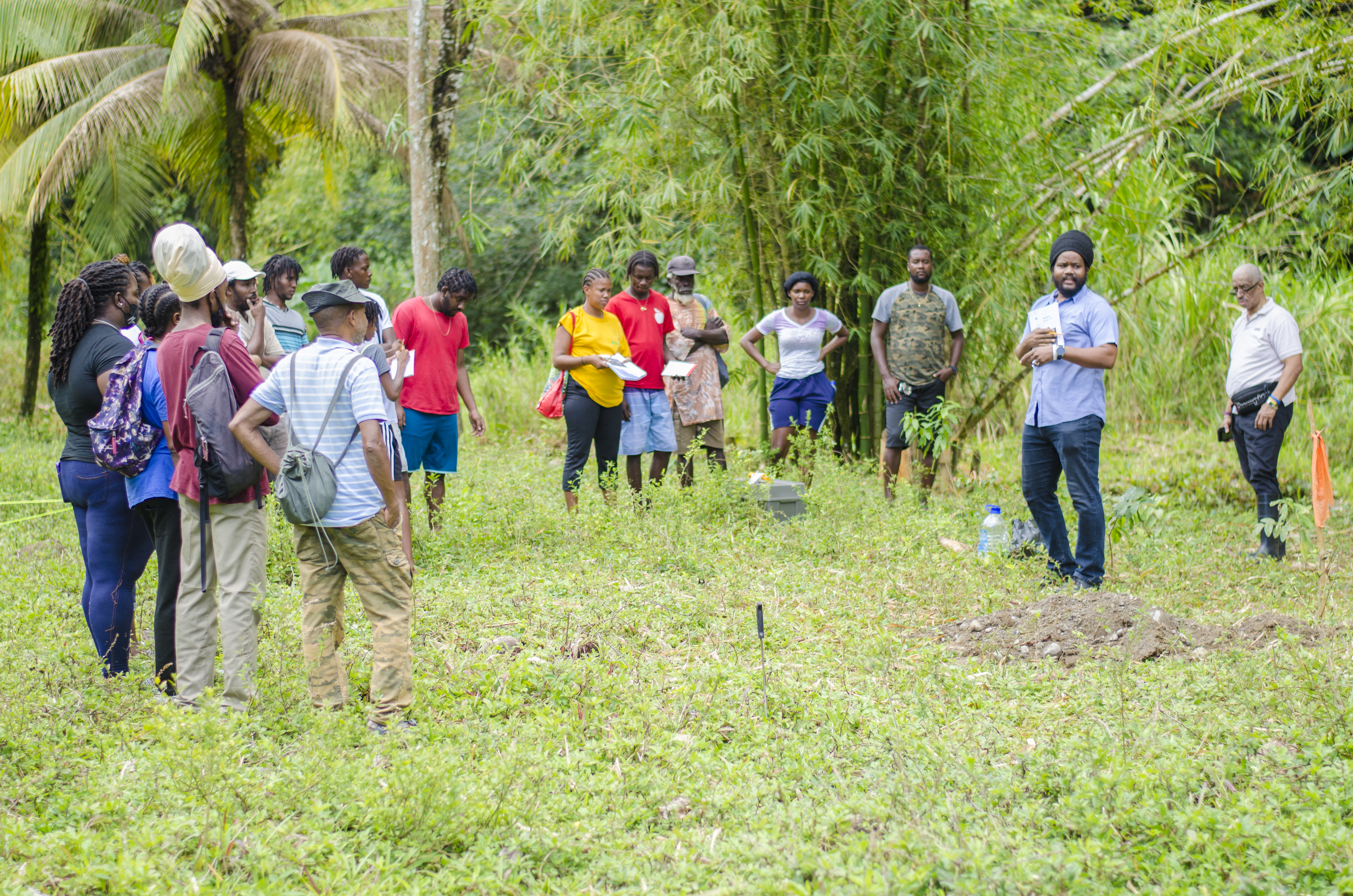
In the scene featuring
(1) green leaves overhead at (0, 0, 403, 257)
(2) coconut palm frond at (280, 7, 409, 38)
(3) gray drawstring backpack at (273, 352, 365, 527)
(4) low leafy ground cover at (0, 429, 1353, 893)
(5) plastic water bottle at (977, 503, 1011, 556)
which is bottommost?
(4) low leafy ground cover at (0, 429, 1353, 893)

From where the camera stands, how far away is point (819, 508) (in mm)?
6617

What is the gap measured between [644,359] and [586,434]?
0.58 metres

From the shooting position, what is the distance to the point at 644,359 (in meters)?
6.79

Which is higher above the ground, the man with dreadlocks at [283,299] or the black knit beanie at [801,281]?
the black knit beanie at [801,281]

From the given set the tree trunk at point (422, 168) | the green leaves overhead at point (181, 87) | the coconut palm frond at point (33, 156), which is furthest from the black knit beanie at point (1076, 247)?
the coconut palm frond at point (33, 156)

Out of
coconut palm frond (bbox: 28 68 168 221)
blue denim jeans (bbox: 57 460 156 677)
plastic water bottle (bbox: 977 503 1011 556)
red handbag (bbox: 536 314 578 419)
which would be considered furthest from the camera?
coconut palm frond (bbox: 28 68 168 221)

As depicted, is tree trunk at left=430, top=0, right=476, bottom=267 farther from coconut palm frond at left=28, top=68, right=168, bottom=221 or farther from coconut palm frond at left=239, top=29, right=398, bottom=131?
coconut palm frond at left=28, top=68, right=168, bottom=221

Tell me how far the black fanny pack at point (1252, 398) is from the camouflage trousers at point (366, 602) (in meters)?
5.02

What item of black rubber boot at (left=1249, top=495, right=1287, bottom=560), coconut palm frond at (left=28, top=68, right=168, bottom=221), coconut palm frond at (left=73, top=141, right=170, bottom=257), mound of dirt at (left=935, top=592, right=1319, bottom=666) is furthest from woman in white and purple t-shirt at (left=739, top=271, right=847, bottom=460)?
coconut palm frond at (left=73, top=141, right=170, bottom=257)

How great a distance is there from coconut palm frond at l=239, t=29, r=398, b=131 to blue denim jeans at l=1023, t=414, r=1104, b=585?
25.0 ft

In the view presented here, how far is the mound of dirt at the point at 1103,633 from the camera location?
4.36m

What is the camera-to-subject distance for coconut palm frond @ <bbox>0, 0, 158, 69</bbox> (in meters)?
11.3

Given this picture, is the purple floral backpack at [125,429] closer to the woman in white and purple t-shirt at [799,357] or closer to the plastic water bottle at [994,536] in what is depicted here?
the plastic water bottle at [994,536]

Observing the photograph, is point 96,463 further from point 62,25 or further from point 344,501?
point 62,25
